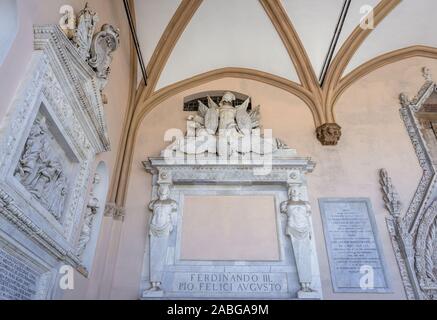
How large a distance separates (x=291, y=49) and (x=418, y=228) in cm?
469

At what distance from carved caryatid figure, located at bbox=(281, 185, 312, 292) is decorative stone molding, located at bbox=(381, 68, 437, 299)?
156 cm

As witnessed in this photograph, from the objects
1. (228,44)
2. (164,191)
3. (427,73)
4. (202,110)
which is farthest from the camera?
(228,44)

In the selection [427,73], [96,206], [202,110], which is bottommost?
[96,206]

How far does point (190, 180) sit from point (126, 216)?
1396 mm

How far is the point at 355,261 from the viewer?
19.1 ft

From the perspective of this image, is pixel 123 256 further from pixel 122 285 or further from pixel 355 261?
pixel 355 261

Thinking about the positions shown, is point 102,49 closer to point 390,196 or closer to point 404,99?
point 390,196

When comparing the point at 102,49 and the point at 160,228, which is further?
the point at 160,228

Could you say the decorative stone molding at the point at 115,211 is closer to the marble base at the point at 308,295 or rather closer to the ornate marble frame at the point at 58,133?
the ornate marble frame at the point at 58,133

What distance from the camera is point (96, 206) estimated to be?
5.71 metres

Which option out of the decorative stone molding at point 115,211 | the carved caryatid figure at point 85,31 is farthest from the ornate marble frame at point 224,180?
the carved caryatid figure at point 85,31

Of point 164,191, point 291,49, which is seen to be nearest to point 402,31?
point 291,49

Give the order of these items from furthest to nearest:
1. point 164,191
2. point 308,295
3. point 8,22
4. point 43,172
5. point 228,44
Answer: point 228,44
point 164,191
point 308,295
point 43,172
point 8,22
